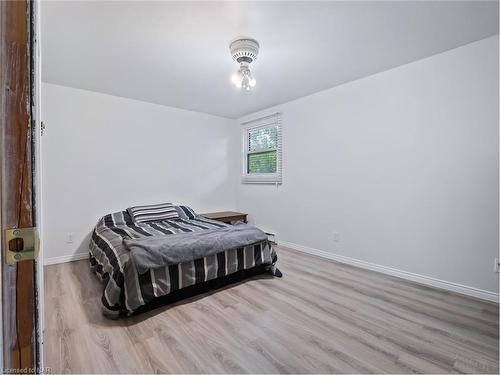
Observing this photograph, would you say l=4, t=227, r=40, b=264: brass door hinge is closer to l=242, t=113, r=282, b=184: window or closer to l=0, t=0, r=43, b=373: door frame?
l=0, t=0, r=43, b=373: door frame

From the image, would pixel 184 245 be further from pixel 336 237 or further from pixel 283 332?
pixel 336 237

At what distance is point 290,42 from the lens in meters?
2.20

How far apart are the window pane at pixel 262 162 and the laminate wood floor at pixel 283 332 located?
7.45ft

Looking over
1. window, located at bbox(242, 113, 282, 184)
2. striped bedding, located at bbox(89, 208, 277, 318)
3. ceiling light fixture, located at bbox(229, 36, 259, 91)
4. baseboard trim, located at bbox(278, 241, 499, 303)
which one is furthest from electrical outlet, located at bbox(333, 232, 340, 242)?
ceiling light fixture, located at bbox(229, 36, 259, 91)

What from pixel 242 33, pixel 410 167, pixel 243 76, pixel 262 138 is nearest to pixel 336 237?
pixel 410 167

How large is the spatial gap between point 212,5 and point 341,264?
304 cm

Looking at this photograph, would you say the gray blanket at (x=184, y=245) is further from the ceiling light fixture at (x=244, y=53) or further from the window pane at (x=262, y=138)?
the window pane at (x=262, y=138)

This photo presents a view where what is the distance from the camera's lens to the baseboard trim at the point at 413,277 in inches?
87.5

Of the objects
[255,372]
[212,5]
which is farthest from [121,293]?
[212,5]

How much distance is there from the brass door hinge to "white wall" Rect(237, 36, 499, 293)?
10.0ft

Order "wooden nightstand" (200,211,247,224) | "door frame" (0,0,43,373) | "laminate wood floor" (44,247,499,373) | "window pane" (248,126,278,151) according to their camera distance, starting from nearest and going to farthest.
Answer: "door frame" (0,0,43,373) < "laminate wood floor" (44,247,499,373) < "wooden nightstand" (200,211,247,224) < "window pane" (248,126,278,151)

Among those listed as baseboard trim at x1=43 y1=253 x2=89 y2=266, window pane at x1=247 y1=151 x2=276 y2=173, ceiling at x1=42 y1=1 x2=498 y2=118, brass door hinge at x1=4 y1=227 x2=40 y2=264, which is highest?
ceiling at x1=42 y1=1 x2=498 y2=118

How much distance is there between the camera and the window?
414cm

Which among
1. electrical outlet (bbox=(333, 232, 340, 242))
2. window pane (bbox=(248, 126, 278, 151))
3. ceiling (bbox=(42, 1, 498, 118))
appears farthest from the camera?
window pane (bbox=(248, 126, 278, 151))
